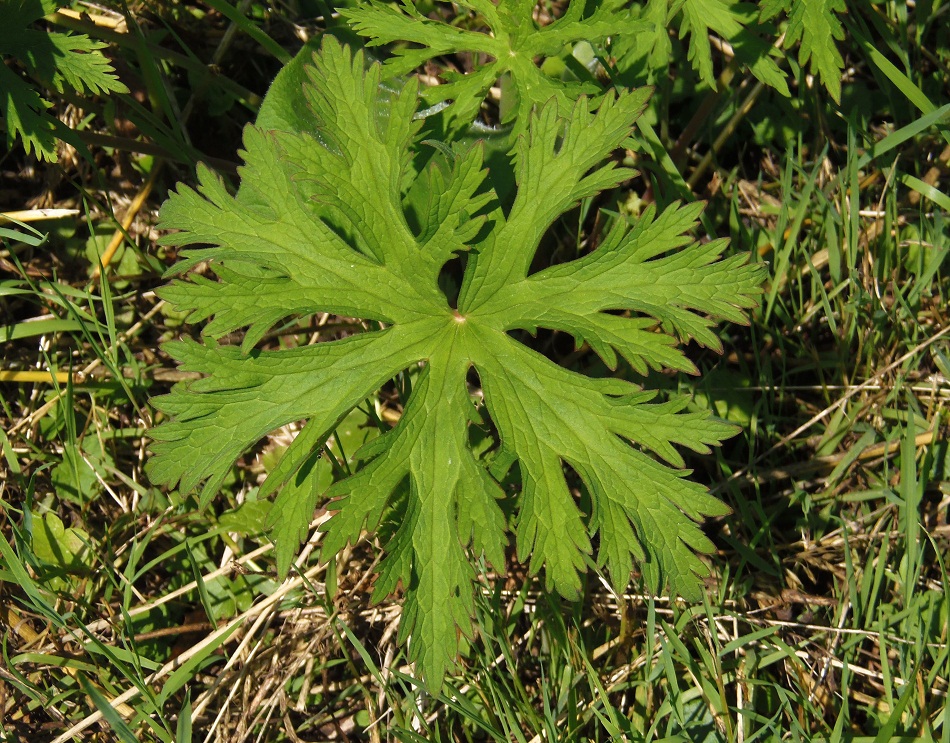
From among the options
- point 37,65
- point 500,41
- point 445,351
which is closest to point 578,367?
point 445,351

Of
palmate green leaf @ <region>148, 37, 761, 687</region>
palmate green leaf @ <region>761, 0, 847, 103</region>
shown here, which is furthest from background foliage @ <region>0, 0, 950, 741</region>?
palmate green leaf @ <region>148, 37, 761, 687</region>

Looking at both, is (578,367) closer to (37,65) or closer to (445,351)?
(445,351)

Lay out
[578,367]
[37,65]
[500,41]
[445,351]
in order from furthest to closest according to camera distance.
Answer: [578,367], [37,65], [500,41], [445,351]

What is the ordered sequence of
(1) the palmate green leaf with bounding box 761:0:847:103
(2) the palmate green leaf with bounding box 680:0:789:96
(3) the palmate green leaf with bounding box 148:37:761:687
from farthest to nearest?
(2) the palmate green leaf with bounding box 680:0:789:96, (1) the palmate green leaf with bounding box 761:0:847:103, (3) the palmate green leaf with bounding box 148:37:761:687

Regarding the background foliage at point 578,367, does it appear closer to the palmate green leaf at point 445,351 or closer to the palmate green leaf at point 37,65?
the palmate green leaf at point 37,65

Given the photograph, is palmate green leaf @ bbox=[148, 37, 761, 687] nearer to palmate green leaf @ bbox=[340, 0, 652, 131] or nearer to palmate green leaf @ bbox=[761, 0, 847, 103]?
palmate green leaf @ bbox=[340, 0, 652, 131]

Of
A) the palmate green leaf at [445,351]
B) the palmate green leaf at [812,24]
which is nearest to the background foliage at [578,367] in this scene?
the palmate green leaf at [812,24]
